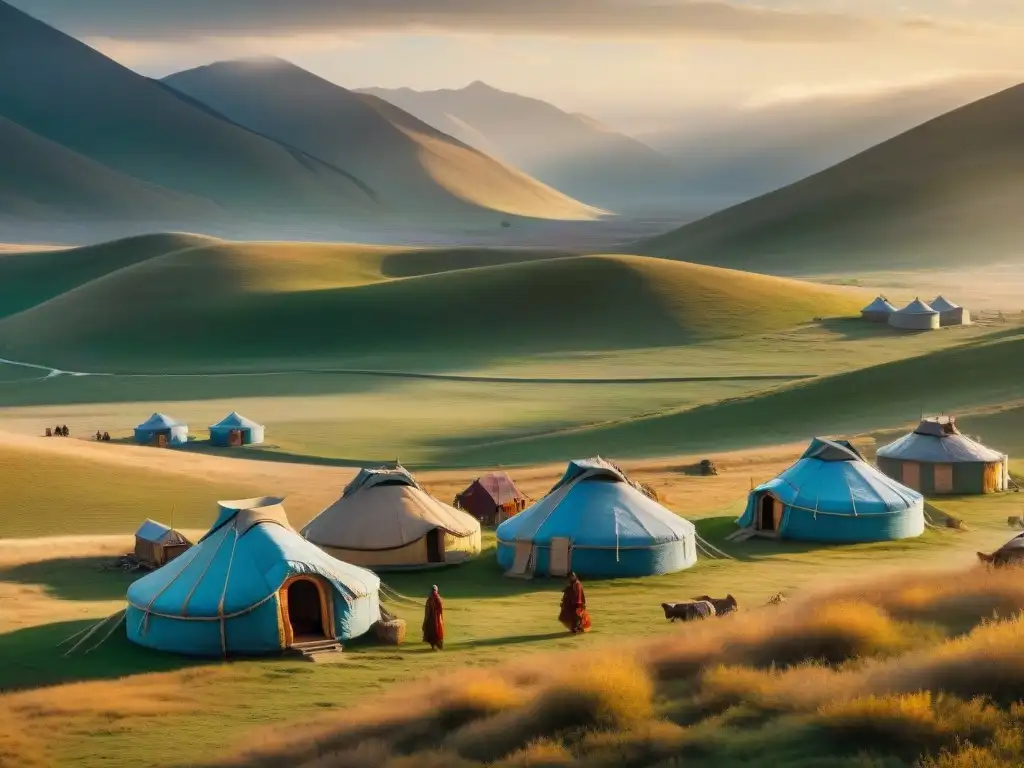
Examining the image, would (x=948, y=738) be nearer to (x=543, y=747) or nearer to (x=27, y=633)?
(x=543, y=747)

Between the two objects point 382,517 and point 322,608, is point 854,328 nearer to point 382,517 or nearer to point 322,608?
point 382,517

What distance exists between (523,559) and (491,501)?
29.4ft

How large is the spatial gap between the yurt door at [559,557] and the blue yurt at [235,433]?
3248cm

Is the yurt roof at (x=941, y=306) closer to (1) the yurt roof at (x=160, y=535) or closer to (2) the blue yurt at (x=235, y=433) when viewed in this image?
(2) the blue yurt at (x=235, y=433)

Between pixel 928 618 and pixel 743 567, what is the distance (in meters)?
12.1

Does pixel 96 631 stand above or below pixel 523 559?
below

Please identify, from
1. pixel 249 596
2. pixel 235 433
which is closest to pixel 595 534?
pixel 249 596

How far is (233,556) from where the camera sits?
26250mm

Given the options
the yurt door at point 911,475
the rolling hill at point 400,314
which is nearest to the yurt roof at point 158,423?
the yurt door at point 911,475

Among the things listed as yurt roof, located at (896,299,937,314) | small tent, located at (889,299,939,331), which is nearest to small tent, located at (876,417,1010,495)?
small tent, located at (889,299,939,331)

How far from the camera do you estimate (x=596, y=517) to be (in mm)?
32125

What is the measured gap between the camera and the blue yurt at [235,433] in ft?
205

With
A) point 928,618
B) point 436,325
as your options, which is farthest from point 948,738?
point 436,325

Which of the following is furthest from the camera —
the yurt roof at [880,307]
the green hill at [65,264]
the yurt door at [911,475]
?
the green hill at [65,264]
